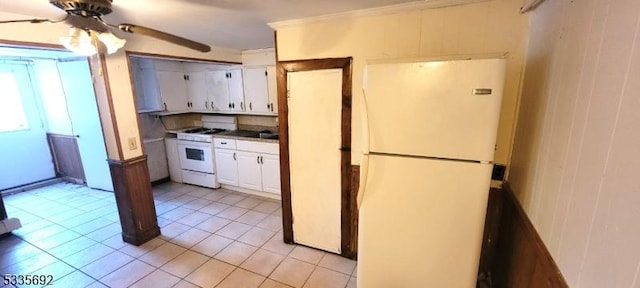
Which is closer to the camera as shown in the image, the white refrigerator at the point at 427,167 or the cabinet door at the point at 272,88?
the white refrigerator at the point at 427,167

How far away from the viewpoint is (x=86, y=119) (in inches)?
150

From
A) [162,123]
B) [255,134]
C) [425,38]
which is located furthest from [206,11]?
[162,123]

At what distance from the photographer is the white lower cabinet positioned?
366cm

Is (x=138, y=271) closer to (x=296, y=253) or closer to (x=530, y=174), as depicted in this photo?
(x=296, y=253)

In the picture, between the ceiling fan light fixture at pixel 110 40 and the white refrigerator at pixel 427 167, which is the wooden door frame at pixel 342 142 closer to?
the white refrigerator at pixel 427 167

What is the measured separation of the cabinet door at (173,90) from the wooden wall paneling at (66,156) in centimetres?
161

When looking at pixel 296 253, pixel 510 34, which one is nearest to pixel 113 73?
pixel 296 253

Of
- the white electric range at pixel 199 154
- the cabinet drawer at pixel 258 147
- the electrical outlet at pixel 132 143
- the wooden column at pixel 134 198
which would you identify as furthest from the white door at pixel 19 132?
the cabinet drawer at pixel 258 147

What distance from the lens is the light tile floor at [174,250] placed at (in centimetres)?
219

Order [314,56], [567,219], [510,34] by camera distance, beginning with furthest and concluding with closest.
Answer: [314,56]
[510,34]
[567,219]

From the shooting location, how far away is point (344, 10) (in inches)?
74.5

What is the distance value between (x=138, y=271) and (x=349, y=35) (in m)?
2.72

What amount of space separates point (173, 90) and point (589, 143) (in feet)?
16.1

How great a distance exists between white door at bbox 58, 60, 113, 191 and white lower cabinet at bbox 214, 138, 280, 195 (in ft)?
5.19
